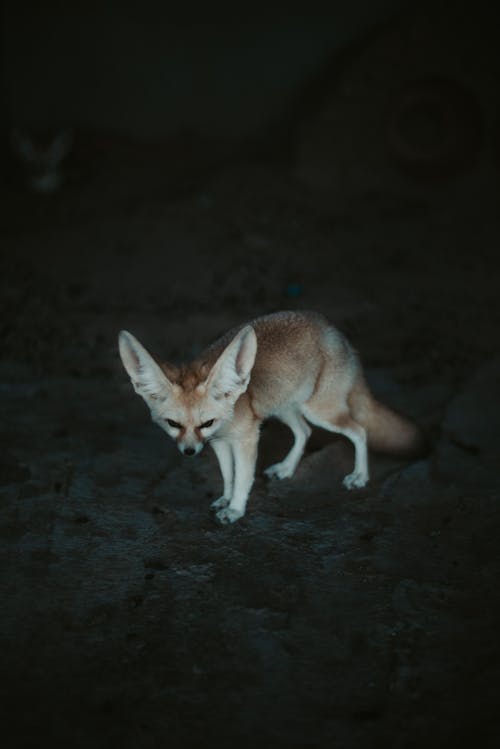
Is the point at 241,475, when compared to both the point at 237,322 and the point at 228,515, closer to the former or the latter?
the point at 228,515

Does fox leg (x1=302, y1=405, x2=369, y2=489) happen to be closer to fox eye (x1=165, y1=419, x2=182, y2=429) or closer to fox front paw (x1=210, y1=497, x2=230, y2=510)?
fox front paw (x1=210, y1=497, x2=230, y2=510)

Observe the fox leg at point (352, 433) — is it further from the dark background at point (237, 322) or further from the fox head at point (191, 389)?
the fox head at point (191, 389)

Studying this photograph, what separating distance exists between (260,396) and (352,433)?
24.0 inches

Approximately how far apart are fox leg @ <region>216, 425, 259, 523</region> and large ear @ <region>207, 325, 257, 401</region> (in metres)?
0.34

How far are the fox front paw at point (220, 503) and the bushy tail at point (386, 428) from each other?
84cm

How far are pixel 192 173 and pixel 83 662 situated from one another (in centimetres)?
738

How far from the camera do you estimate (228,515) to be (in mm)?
3367

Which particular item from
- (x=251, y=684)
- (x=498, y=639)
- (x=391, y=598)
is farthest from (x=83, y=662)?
(x=498, y=639)

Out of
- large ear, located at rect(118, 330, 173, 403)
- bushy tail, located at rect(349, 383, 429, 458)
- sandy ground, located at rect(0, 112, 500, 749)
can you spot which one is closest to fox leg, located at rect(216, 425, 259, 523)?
sandy ground, located at rect(0, 112, 500, 749)

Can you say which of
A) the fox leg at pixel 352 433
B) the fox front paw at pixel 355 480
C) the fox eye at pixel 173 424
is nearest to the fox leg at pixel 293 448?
the fox leg at pixel 352 433

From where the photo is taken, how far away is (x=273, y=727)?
216cm

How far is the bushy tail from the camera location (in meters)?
3.77

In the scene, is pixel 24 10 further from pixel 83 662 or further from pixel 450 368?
pixel 83 662

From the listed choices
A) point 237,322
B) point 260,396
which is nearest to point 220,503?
point 260,396
